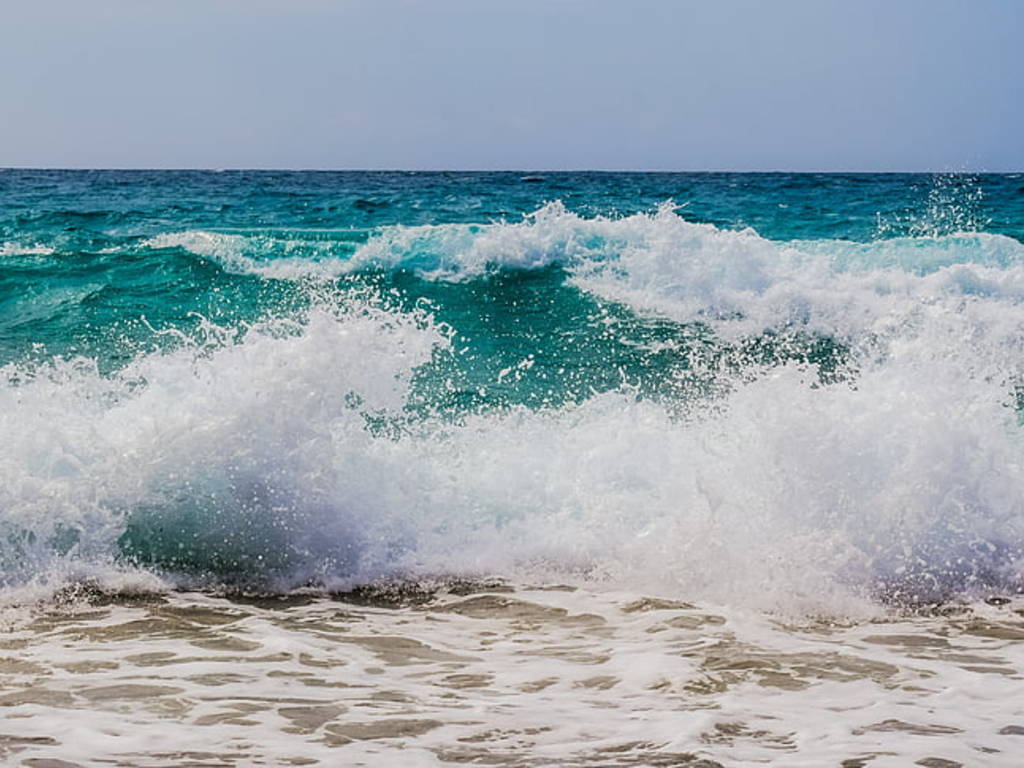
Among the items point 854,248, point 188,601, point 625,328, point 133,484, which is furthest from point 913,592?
point 854,248

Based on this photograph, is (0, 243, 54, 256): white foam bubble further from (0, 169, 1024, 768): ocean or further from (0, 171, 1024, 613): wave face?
(0, 171, 1024, 613): wave face

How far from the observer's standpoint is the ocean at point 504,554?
3695 millimetres

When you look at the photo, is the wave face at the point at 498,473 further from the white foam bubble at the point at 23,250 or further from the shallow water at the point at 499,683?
the white foam bubble at the point at 23,250

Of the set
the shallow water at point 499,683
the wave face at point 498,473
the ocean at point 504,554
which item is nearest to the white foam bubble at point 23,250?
the ocean at point 504,554

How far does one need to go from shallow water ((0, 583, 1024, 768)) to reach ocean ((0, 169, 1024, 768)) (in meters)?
0.02

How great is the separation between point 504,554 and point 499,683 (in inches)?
70.9

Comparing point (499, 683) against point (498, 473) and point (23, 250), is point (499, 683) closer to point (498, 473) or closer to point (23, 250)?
point (498, 473)

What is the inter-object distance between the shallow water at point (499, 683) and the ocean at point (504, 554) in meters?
0.02

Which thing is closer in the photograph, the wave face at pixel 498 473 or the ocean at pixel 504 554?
the ocean at pixel 504 554

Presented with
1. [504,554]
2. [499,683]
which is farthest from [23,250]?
[499,683]

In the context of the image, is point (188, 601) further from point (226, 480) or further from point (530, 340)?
point (530, 340)

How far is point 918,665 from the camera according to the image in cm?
436

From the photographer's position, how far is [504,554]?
5.99 meters

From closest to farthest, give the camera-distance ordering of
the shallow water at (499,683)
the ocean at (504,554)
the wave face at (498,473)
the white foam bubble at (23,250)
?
1. the shallow water at (499,683)
2. the ocean at (504,554)
3. the wave face at (498,473)
4. the white foam bubble at (23,250)
